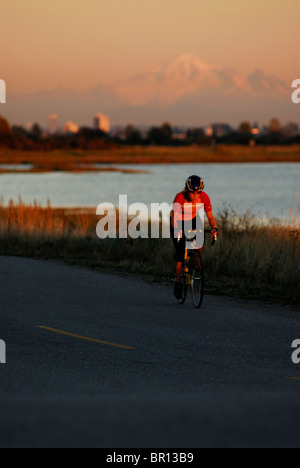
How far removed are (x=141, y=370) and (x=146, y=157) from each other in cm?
11731

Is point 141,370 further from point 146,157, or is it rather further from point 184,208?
point 146,157

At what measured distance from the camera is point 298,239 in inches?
755

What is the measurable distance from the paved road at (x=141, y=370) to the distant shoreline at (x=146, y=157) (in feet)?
275

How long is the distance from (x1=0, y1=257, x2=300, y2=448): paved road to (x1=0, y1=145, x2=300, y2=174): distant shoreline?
275 ft

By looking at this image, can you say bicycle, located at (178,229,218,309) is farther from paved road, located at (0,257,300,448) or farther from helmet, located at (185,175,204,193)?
helmet, located at (185,175,204,193)

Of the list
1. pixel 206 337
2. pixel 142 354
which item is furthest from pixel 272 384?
pixel 206 337

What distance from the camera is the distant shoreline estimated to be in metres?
105

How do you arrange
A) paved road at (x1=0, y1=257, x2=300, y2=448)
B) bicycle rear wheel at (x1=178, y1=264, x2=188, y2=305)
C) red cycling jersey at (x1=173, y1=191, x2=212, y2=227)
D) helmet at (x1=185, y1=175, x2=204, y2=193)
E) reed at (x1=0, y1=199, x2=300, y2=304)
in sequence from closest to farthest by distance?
paved road at (x1=0, y1=257, x2=300, y2=448) < helmet at (x1=185, y1=175, x2=204, y2=193) < red cycling jersey at (x1=173, y1=191, x2=212, y2=227) < bicycle rear wheel at (x1=178, y1=264, x2=188, y2=305) < reed at (x1=0, y1=199, x2=300, y2=304)

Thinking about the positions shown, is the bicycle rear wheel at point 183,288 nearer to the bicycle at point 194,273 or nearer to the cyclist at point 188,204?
the bicycle at point 194,273

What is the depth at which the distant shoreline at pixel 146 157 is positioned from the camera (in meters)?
105

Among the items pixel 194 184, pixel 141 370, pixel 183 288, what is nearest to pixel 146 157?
pixel 183 288

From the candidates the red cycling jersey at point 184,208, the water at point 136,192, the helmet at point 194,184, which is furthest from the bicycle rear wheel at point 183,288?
the water at point 136,192

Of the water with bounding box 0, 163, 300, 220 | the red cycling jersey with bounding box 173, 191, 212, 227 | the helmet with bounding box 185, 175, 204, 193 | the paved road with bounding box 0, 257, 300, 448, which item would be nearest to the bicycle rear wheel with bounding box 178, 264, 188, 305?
the paved road with bounding box 0, 257, 300, 448
